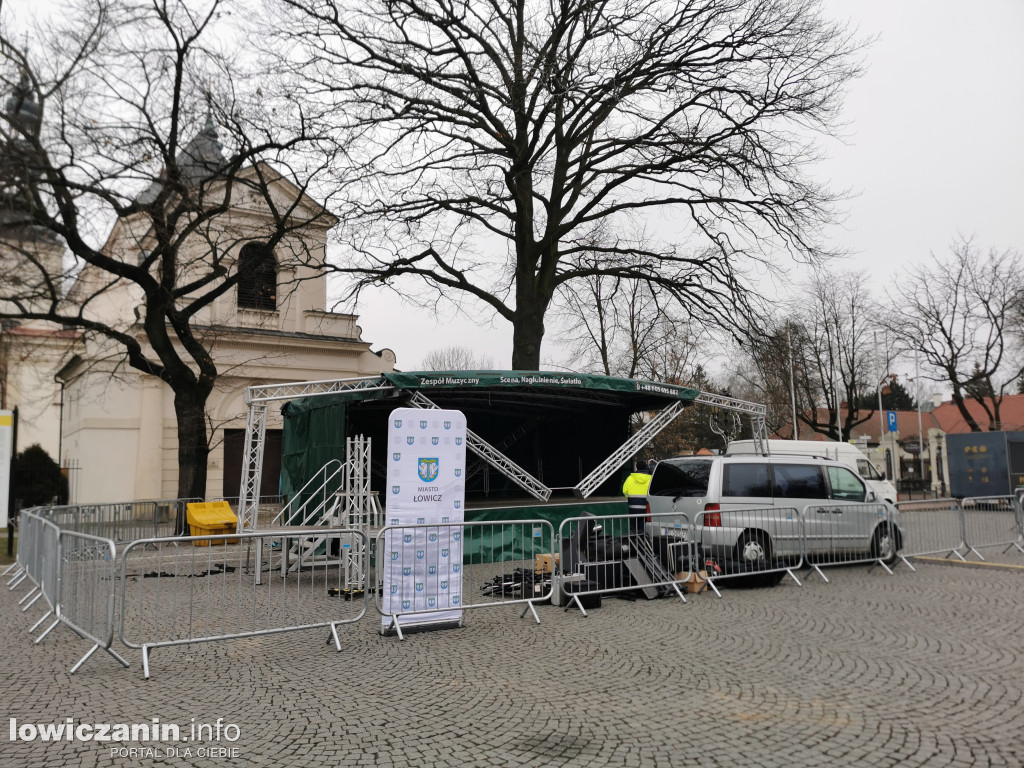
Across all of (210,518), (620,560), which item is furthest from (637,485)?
(210,518)

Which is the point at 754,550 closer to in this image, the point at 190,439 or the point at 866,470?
the point at 190,439

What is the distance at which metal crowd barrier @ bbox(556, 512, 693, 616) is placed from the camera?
9.52 meters

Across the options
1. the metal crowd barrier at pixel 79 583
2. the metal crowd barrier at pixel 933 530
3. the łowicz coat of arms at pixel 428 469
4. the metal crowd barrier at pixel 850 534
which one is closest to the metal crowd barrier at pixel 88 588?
the metal crowd barrier at pixel 79 583

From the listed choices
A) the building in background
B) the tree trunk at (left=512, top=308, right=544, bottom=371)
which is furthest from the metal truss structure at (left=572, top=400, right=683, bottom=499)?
the building in background

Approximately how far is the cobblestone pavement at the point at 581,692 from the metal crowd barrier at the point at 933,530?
4.17 m

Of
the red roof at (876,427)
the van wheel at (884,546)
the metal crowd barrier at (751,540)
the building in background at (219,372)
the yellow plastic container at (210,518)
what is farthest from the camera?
the red roof at (876,427)

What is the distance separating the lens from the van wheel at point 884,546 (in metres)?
12.6

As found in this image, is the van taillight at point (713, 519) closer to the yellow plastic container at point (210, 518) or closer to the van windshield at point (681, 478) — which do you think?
the van windshield at point (681, 478)

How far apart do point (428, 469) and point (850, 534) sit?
7.75 meters

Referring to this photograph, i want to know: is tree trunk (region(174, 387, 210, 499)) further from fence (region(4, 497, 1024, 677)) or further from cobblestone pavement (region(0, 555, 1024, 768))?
cobblestone pavement (region(0, 555, 1024, 768))

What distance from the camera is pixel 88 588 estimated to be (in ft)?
23.8

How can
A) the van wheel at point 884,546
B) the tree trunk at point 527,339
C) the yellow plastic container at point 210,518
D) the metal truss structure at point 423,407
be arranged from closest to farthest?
1. the metal truss structure at point 423,407
2. the van wheel at point 884,546
3. the yellow plastic container at point 210,518
4. the tree trunk at point 527,339

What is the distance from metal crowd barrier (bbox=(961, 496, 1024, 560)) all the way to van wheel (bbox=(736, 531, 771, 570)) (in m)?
4.83

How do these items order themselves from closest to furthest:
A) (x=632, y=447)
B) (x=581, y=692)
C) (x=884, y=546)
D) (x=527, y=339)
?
(x=581, y=692)
(x=884, y=546)
(x=632, y=447)
(x=527, y=339)
